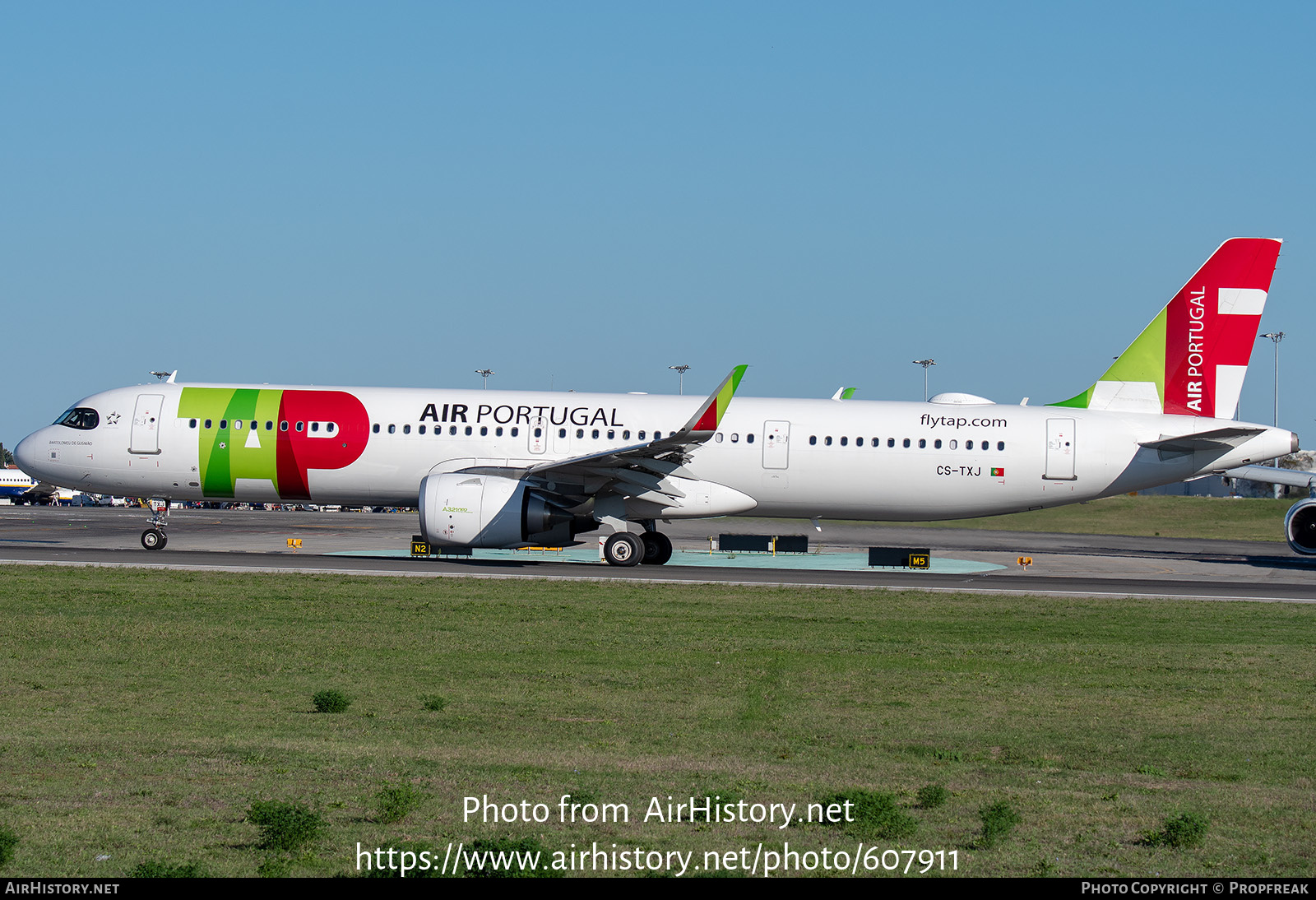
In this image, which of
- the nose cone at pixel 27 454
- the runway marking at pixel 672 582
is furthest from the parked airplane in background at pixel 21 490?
the runway marking at pixel 672 582

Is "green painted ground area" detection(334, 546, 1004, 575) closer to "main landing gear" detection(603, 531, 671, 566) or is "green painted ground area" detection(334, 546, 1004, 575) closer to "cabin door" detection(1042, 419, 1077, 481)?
"main landing gear" detection(603, 531, 671, 566)

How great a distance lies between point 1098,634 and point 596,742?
11.1 meters

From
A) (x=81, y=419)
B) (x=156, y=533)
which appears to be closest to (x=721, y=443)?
(x=156, y=533)

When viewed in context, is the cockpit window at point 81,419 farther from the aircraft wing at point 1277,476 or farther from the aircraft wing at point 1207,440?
the aircraft wing at point 1277,476

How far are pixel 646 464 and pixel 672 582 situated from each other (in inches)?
156

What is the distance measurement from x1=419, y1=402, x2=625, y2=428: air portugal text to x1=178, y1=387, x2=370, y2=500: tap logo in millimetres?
1830

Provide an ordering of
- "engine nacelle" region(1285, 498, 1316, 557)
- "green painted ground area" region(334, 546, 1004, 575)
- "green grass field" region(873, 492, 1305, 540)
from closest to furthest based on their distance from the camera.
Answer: "green painted ground area" region(334, 546, 1004, 575) < "engine nacelle" region(1285, 498, 1316, 557) < "green grass field" region(873, 492, 1305, 540)

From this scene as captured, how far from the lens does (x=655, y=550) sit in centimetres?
3109

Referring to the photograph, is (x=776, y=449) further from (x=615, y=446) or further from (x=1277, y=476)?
(x=1277, y=476)

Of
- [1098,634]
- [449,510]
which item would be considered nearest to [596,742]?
[1098,634]

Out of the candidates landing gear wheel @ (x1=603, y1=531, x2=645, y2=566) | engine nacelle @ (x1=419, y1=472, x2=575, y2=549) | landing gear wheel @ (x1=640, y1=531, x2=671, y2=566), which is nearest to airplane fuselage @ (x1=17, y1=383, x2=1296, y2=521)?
landing gear wheel @ (x1=640, y1=531, x2=671, y2=566)

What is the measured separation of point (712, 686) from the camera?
13141mm

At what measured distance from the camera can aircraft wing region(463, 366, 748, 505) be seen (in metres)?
26.9
